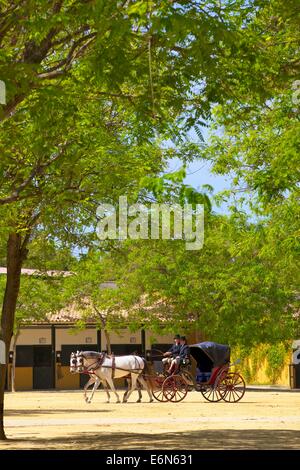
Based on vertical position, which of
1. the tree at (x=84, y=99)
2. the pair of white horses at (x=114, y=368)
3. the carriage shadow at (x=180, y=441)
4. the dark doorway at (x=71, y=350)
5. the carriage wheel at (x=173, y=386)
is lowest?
the carriage shadow at (x=180, y=441)

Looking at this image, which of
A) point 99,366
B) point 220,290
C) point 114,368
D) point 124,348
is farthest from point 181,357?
point 124,348

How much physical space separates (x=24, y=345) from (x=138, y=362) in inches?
879

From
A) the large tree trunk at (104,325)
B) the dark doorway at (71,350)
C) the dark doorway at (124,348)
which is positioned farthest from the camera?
the dark doorway at (124,348)

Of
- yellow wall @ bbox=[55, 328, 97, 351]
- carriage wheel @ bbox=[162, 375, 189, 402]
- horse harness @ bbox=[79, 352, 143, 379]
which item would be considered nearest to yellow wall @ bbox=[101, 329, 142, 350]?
yellow wall @ bbox=[55, 328, 97, 351]

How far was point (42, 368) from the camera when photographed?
179ft

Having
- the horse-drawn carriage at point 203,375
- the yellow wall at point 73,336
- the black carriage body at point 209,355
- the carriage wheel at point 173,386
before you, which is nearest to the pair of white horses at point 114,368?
the horse-drawn carriage at point 203,375

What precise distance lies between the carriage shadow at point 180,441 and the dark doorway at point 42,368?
3629cm

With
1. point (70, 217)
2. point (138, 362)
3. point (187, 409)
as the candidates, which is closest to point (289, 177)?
point (70, 217)

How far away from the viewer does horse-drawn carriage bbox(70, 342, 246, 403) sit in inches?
1238

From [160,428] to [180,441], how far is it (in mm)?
3448

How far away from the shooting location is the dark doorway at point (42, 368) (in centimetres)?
5434

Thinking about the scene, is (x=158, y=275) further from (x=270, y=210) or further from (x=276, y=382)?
(x=270, y=210)

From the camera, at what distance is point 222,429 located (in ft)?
63.3

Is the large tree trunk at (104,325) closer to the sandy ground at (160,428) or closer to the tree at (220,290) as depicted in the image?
the tree at (220,290)
